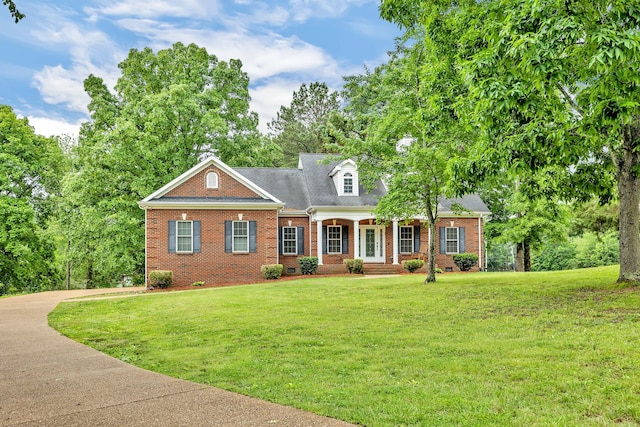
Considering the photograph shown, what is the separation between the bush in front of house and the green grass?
42.0 ft

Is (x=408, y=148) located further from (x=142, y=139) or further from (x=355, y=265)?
(x=142, y=139)

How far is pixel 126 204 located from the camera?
24.5 m

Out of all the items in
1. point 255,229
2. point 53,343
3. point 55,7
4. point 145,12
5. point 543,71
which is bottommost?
point 53,343

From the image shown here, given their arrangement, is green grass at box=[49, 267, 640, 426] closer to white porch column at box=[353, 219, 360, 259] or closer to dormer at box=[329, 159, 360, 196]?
white porch column at box=[353, 219, 360, 259]

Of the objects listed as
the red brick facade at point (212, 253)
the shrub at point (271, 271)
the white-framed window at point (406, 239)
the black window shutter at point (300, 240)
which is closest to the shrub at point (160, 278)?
the red brick facade at point (212, 253)

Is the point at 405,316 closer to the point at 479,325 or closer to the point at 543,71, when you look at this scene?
the point at 479,325

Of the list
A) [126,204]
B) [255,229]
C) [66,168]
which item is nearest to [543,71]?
[255,229]

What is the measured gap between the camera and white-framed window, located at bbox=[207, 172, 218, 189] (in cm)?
2233

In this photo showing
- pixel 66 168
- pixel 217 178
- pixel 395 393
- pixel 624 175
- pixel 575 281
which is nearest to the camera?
pixel 395 393

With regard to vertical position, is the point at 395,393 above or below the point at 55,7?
below

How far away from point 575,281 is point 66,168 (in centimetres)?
3162

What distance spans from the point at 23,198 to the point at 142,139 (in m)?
9.29

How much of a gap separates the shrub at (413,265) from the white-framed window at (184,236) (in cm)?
1025

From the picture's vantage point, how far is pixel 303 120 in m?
47.3
